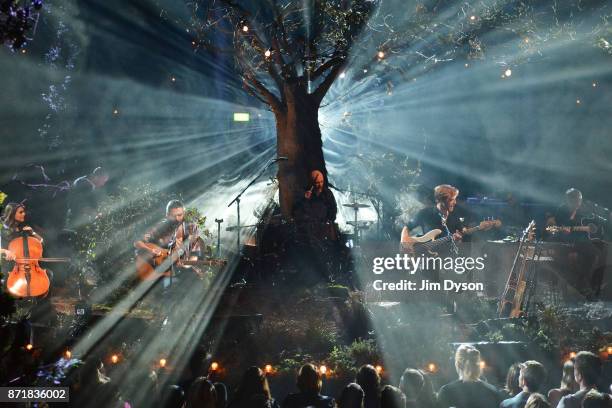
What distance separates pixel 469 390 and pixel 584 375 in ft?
5.32

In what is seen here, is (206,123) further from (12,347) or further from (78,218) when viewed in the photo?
(12,347)

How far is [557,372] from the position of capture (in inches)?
353

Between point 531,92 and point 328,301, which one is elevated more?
point 531,92

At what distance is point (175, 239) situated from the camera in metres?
11.5

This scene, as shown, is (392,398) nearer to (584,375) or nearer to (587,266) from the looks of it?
(584,375)

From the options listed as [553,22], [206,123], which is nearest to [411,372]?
[553,22]

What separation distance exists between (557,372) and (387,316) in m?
3.05

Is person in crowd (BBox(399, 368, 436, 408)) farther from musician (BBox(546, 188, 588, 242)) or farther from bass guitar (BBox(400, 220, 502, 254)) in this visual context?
musician (BBox(546, 188, 588, 242))

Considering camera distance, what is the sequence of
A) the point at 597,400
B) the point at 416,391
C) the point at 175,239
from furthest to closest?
the point at 175,239 → the point at 416,391 → the point at 597,400

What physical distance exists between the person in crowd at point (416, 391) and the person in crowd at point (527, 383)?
40.4 inches

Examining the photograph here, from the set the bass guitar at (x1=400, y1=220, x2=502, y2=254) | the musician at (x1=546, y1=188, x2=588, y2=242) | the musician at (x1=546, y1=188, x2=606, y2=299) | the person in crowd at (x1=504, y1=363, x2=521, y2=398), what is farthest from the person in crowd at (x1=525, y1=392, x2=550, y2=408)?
the musician at (x1=546, y1=188, x2=588, y2=242)

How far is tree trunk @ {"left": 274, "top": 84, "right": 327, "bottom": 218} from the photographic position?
13.0 metres

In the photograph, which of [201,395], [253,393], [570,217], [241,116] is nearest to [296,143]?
[570,217]

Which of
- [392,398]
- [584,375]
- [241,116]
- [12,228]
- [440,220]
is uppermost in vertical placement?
[241,116]
